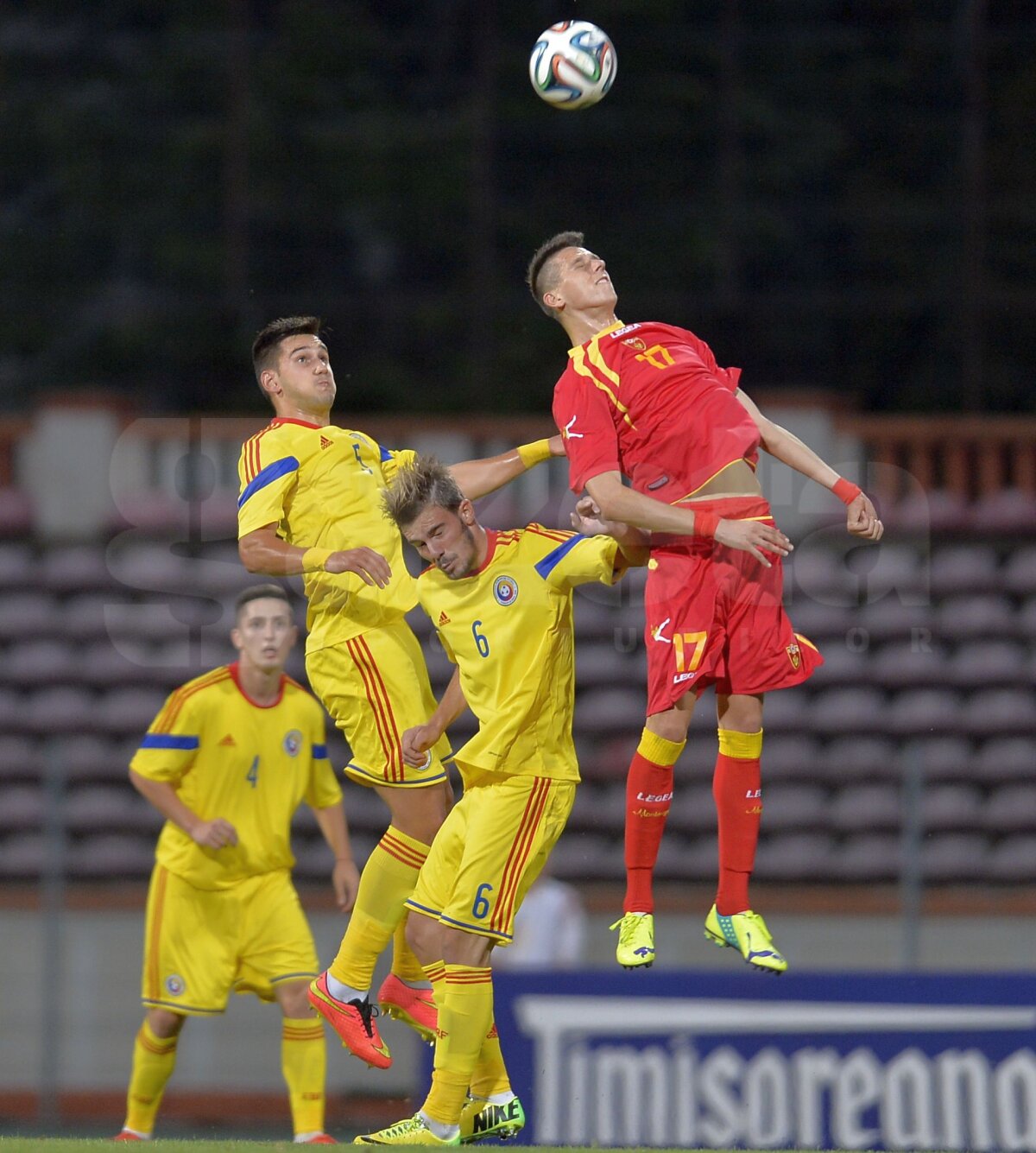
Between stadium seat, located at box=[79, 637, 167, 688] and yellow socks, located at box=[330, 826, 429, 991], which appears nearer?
yellow socks, located at box=[330, 826, 429, 991]

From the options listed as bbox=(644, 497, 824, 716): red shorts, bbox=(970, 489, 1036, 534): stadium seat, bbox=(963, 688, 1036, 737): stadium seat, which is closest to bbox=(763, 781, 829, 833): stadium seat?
bbox=(963, 688, 1036, 737): stadium seat

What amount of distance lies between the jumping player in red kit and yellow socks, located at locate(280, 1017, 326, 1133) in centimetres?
218

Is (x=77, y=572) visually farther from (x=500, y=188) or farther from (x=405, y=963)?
(x=405, y=963)

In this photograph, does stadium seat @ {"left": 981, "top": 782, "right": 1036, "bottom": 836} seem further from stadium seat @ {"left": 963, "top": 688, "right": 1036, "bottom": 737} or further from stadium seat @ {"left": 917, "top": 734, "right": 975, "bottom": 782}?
stadium seat @ {"left": 963, "top": 688, "right": 1036, "bottom": 737}

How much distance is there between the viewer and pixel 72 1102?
11.0 metres

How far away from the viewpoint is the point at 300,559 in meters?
6.38

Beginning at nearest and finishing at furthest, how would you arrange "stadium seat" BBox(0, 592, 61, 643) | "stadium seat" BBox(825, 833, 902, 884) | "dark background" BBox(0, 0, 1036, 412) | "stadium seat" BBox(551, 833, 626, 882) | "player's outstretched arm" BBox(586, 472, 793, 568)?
"player's outstretched arm" BBox(586, 472, 793, 568) < "stadium seat" BBox(825, 833, 902, 884) < "stadium seat" BBox(551, 833, 626, 882) < "stadium seat" BBox(0, 592, 61, 643) < "dark background" BBox(0, 0, 1036, 412)

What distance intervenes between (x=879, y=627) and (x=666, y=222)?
390 cm

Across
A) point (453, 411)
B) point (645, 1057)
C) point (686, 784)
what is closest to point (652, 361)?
point (645, 1057)

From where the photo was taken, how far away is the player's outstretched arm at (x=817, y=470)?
6320mm

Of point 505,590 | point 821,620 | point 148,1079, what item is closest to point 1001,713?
point 821,620

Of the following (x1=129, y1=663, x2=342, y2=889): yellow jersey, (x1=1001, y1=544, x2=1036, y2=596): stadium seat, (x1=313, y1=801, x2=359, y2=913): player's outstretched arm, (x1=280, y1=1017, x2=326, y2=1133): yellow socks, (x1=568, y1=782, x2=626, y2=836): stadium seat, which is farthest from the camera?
(x1=1001, y1=544, x2=1036, y2=596): stadium seat

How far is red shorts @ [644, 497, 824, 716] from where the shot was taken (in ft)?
20.6

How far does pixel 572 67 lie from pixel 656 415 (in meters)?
1.38
